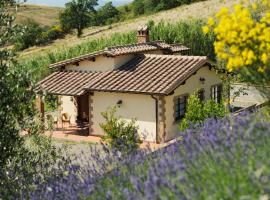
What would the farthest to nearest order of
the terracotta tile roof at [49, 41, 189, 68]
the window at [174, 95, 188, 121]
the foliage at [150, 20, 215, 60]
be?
the foliage at [150, 20, 215, 60] → the terracotta tile roof at [49, 41, 189, 68] → the window at [174, 95, 188, 121]

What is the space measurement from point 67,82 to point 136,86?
15.6 feet

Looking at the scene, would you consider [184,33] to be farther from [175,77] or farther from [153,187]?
[153,187]

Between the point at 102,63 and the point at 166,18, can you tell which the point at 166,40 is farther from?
the point at 166,18

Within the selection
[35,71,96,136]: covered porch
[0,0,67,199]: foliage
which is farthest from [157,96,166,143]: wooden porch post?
[0,0,67,199]: foliage

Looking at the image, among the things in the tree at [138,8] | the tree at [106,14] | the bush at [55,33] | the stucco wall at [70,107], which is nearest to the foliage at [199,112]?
the stucco wall at [70,107]

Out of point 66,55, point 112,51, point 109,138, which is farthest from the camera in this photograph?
point 66,55

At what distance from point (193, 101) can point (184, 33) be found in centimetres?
2630

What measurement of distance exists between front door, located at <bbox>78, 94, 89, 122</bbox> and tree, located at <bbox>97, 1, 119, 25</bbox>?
77044 mm

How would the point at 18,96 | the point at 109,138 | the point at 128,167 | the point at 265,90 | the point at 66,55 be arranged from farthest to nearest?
the point at 66,55
the point at 109,138
the point at 18,96
the point at 265,90
the point at 128,167

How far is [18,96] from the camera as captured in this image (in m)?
8.45

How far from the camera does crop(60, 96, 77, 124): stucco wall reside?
28.3m

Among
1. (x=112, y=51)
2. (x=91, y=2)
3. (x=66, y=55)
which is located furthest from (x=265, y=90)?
(x=91, y=2)

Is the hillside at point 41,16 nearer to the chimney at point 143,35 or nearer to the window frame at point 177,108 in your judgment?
the chimney at point 143,35

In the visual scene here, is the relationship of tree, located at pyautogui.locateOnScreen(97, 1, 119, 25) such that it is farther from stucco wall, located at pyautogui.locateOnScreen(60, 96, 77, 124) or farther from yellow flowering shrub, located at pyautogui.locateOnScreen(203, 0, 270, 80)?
yellow flowering shrub, located at pyautogui.locateOnScreen(203, 0, 270, 80)
